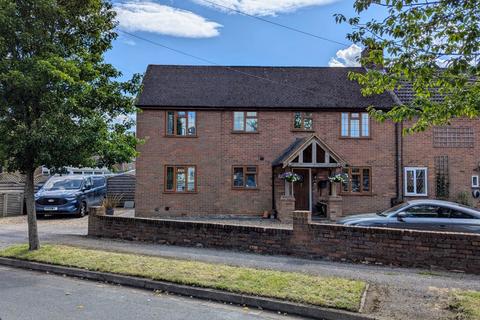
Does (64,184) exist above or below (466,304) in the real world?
above

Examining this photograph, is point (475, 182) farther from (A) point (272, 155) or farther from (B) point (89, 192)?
(B) point (89, 192)

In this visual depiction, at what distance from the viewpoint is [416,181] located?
19.5 m

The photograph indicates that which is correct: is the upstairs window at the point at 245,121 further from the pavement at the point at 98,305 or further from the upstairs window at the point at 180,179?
the pavement at the point at 98,305

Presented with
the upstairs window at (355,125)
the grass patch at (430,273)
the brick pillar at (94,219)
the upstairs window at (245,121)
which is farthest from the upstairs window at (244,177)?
the grass patch at (430,273)

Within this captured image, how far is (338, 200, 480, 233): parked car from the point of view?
10.4 metres

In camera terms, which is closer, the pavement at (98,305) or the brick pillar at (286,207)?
the pavement at (98,305)

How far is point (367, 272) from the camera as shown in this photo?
8.00 metres

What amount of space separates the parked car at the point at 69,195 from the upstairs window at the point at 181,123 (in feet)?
16.4

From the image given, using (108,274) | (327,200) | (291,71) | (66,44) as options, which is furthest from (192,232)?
(291,71)

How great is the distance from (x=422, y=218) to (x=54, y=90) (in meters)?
9.75

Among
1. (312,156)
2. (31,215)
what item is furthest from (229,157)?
(31,215)

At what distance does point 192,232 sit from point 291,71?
14.5 metres

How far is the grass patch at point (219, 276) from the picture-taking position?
617 cm

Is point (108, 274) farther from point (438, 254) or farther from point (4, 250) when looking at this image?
point (438, 254)
